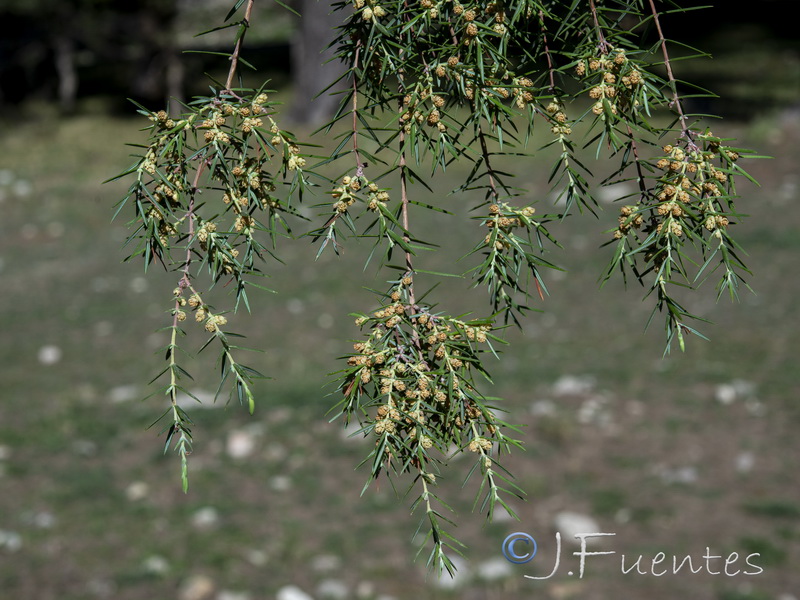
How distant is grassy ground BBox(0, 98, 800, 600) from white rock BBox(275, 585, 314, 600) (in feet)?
0.29

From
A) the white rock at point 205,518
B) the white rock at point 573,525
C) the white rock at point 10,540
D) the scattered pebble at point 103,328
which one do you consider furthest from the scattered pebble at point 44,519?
the scattered pebble at point 103,328

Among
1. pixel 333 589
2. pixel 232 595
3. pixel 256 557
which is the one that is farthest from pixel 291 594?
pixel 256 557

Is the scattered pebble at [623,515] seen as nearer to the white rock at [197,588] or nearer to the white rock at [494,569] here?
the white rock at [494,569]

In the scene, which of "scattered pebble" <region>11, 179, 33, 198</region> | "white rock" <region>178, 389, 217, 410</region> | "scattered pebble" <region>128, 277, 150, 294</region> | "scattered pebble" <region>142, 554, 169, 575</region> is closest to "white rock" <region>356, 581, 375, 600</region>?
"scattered pebble" <region>142, 554, 169, 575</region>

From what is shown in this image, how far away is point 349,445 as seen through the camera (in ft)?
25.0

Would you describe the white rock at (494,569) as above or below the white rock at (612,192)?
above

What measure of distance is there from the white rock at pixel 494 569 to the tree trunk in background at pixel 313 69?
12019mm

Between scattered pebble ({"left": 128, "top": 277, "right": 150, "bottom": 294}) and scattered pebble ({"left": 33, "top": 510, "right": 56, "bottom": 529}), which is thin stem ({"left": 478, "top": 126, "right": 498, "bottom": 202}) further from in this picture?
scattered pebble ({"left": 128, "top": 277, "right": 150, "bottom": 294})

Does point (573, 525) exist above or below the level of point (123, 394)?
above

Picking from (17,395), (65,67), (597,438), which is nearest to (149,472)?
(17,395)

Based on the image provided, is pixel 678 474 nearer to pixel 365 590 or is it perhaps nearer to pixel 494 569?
pixel 494 569

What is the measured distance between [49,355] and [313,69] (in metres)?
10.1

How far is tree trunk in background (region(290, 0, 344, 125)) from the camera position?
17359 mm

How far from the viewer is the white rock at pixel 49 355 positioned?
9.72m
